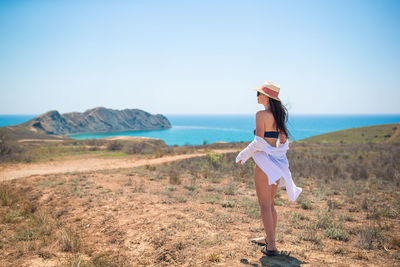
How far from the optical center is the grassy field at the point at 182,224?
13.1ft

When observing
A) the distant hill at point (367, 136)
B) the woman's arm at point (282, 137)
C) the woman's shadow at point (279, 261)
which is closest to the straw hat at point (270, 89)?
the woman's arm at point (282, 137)

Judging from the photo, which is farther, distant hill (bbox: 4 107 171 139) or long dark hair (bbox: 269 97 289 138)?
distant hill (bbox: 4 107 171 139)

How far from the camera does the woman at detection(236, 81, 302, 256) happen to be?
11.1 ft

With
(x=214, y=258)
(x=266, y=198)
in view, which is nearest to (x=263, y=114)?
(x=266, y=198)

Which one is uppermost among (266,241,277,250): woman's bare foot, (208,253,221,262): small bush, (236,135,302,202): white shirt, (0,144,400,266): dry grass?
(236,135,302,202): white shirt

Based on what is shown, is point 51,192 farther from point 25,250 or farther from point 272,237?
point 272,237

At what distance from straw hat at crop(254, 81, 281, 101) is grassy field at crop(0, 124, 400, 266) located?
240cm

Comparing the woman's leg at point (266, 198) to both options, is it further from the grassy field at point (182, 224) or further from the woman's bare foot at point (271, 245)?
the grassy field at point (182, 224)

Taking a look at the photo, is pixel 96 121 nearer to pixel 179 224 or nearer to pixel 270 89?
pixel 179 224

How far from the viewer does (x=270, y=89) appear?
137 inches

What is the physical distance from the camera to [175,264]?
373 cm

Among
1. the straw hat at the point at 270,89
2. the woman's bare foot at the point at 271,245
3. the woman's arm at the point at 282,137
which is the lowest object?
the woman's bare foot at the point at 271,245

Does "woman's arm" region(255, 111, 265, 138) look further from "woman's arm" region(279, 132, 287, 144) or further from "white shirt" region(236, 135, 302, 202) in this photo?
"woman's arm" region(279, 132, 287, 144)

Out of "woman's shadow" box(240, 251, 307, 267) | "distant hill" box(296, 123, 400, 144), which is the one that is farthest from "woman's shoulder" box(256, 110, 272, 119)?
"distant hill" box(296, 123, 400, 144)
